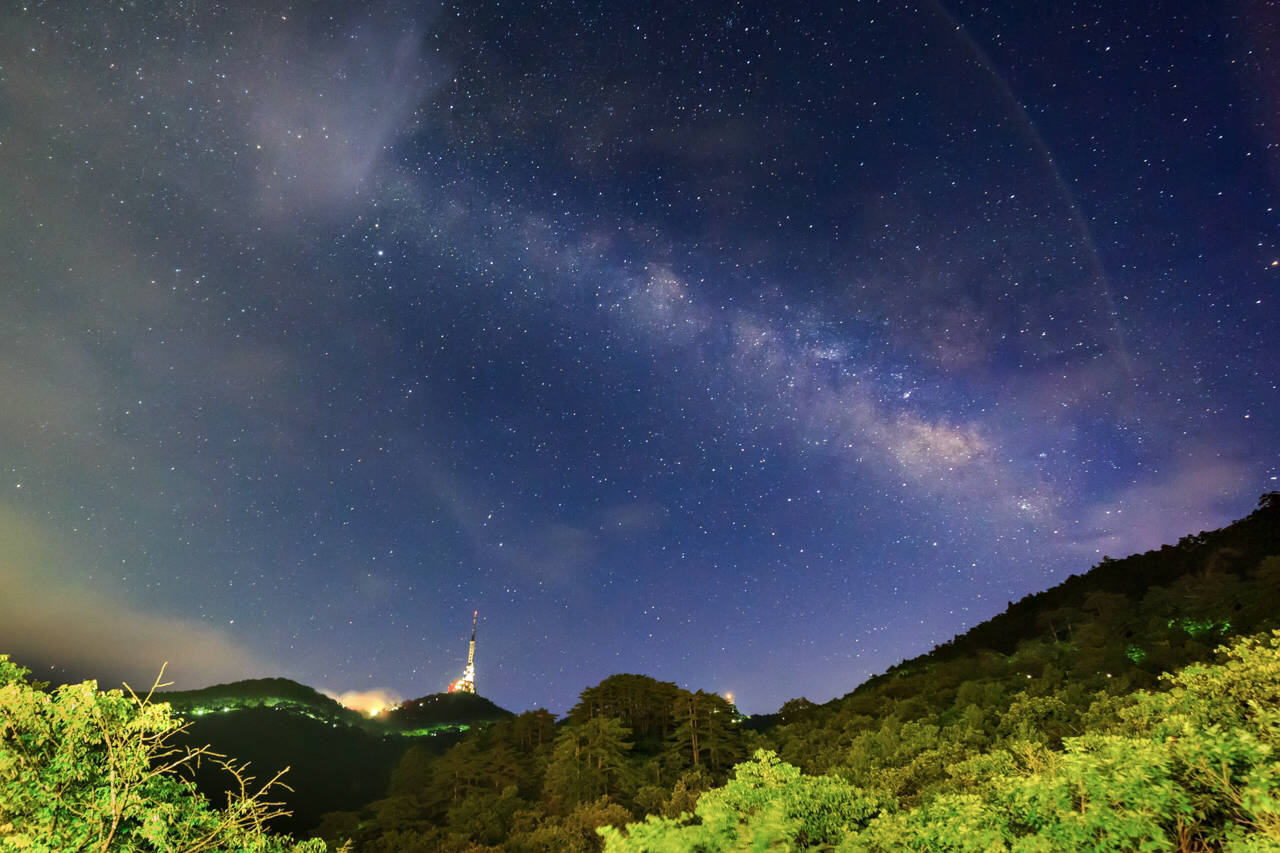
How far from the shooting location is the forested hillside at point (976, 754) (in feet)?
47.3

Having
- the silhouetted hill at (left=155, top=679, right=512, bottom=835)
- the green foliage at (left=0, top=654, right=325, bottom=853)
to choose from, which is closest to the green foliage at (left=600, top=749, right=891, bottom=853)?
the green foliage at (left=0, top=654, right=325, bottom=853)

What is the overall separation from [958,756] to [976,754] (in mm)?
2599

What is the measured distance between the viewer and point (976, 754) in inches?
1095

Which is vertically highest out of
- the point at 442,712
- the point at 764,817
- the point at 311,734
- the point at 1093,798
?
the point at 442,712

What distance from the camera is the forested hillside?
47.3 feet

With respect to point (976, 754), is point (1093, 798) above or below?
below

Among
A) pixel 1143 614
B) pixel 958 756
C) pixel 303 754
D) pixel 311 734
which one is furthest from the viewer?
pixel 311 734

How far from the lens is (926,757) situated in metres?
30.0

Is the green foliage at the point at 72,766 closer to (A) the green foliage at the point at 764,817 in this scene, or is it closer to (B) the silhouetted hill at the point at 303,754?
(A) the green foliage at the point at 764,817

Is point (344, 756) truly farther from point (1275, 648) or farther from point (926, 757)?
point (1275, 648)

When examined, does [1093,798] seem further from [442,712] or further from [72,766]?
[442,712]

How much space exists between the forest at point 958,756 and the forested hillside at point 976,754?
0.11 meters

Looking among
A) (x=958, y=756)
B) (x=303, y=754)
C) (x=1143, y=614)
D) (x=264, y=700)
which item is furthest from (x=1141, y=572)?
(x=264, y=700)

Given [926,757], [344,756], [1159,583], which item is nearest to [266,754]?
[344,756]
